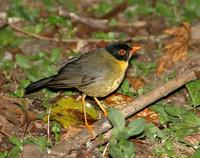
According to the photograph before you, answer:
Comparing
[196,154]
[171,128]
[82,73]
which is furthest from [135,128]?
[82,73]

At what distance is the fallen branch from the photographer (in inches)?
232

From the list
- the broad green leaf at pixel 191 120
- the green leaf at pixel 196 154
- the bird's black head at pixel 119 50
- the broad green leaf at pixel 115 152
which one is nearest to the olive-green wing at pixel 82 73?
the bird's black head at pixel 119 50

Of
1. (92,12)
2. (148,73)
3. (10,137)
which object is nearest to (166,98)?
(148,73)

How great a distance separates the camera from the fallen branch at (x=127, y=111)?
589 cm

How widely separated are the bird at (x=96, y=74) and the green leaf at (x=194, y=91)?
2.97 ft

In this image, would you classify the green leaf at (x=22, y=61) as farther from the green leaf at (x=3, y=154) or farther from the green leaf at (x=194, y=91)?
the green leaf at (x=194, y=91)

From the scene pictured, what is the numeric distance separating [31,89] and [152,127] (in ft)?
5.57

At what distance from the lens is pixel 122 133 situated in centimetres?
581

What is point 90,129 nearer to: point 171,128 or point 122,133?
point 122,133

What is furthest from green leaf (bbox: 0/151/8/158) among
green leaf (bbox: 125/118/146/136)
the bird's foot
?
green leaf (bbox: 125/118/146/136)

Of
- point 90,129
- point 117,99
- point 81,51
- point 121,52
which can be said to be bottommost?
Answer: point 81,51

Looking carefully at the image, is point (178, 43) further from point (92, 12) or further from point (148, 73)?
point (92, 12)

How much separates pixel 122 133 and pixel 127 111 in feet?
1.98

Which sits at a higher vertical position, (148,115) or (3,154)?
(3,154)
